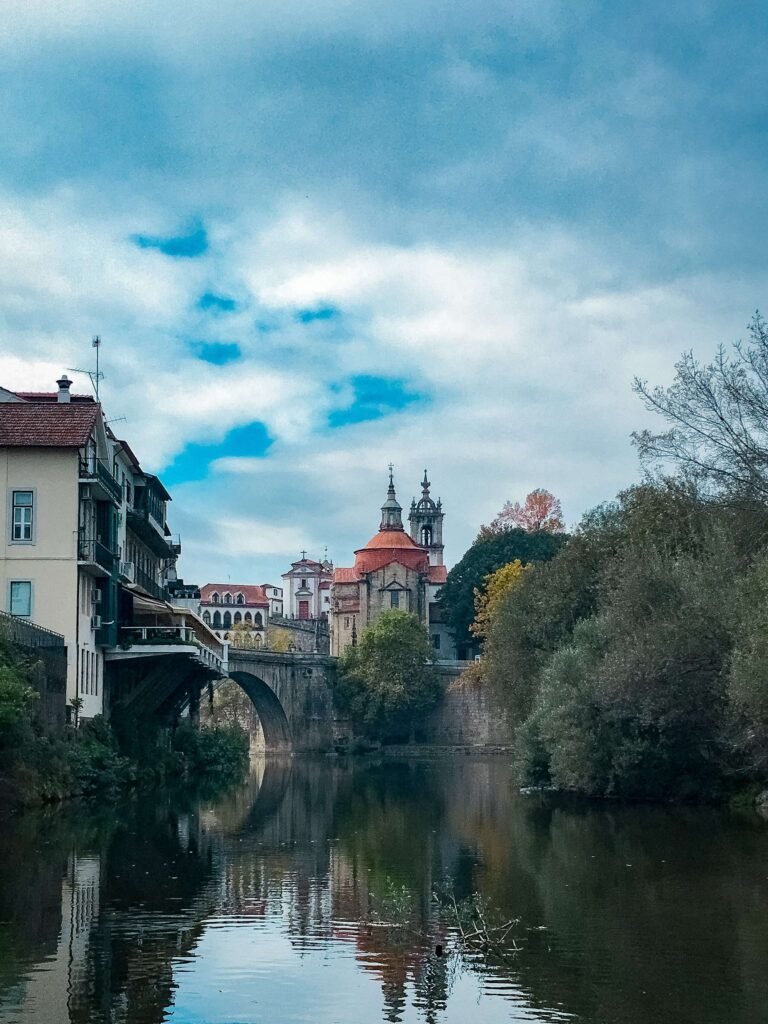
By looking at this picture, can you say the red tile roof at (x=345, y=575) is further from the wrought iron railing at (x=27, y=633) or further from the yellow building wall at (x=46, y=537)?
the wrought iron railing at (x=27, y=633)

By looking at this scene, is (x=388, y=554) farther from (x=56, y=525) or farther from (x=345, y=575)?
(x=56, y=525)

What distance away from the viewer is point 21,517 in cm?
4306

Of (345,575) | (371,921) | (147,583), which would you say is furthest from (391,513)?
(371,921)

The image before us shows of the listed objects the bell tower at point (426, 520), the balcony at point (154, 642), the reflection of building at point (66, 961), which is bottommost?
the reflection of building at point (66, 961)

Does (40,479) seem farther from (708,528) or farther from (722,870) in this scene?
(722,870)

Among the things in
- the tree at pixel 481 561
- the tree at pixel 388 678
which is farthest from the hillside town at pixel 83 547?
the tree at pixel 481 561

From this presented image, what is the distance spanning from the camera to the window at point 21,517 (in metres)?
43.0

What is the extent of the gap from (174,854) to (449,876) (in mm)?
5593

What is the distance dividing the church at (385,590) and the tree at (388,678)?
52.8 feet

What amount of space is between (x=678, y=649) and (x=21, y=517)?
787 inches

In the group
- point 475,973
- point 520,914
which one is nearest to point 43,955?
point 475,973

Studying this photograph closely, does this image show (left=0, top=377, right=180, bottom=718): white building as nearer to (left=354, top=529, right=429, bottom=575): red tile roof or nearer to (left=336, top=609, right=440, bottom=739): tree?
(left=336, top=609, right=440, bottom=739): tree

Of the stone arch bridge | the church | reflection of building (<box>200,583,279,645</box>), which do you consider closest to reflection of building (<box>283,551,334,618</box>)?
reflection of building (<box>200,583,279,645</box>)

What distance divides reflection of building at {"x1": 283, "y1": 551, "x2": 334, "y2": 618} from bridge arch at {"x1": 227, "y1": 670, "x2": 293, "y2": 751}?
76715 millimetres
